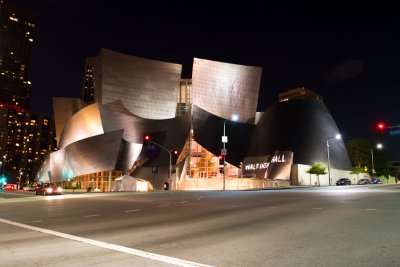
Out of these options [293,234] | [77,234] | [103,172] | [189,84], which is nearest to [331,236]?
[293,234]

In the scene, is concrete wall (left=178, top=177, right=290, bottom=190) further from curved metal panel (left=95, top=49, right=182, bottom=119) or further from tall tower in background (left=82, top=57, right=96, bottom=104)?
tall tower in background (left=82, top=57, right=96, bottom=104)

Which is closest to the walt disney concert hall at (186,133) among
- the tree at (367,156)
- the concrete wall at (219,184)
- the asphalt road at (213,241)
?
the concrete wall at (219,184)

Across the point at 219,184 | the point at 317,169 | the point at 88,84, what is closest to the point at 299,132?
the point at 317,169

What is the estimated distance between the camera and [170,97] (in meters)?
70.5

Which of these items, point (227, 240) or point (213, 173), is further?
point (213, 173)

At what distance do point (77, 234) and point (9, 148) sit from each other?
197015 millimetres

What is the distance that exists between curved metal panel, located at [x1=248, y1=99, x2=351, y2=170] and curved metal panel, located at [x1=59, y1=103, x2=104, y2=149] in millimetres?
29255

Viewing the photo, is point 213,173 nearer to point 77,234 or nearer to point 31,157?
point 77,234

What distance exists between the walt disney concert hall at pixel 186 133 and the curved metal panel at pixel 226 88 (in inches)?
8.1

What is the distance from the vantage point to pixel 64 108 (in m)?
79.0

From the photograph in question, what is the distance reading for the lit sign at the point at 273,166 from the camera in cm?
5847

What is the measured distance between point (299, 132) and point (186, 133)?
66.9 ft

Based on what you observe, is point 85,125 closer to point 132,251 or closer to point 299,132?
point 299,132

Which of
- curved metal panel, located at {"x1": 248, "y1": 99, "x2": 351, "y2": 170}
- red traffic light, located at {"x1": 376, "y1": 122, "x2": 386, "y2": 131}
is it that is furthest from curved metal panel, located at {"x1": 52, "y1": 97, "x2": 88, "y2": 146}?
red traffic light, located at {"x1": 376, "y1": 122, "x2": 386, "y2": 131}
